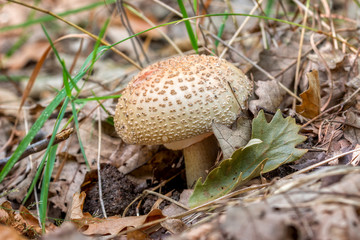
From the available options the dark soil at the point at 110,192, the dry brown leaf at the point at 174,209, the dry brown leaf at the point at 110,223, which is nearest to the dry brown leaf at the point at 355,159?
the dry brown leaf at the point at 174,209

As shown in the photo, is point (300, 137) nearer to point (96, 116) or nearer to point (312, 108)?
point (312, 108)

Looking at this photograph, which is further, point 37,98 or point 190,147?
point 37,98

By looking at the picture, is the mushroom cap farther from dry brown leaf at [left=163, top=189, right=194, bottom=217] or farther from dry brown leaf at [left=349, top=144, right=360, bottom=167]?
dry brown leaf at [left=349, top=144, right=360, bottom=167]

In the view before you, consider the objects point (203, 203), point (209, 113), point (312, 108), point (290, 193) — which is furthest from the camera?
point (312, 108)

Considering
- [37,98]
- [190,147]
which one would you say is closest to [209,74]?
[190,147]

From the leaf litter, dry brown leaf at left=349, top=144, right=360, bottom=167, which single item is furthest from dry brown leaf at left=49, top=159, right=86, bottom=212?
dry brown leaf at left=349, top=144, right=360, bottom=167
